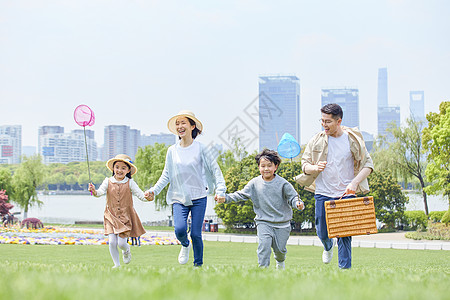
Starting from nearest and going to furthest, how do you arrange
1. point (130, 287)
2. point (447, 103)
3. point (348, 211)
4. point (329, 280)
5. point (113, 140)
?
point (130, 287)
point (329, 280)
point (348, 211)
point (447, 103)
point (113, 140)

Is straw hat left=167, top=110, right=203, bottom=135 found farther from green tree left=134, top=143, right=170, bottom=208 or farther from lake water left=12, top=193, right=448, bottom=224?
lake water left=12, top=193, right=448, bottom=224

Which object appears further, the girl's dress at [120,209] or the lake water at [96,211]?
the lake water at [96,211]

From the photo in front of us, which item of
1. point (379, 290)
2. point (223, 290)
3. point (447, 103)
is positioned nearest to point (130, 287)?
point (223, 290)

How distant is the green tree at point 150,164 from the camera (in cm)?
3816

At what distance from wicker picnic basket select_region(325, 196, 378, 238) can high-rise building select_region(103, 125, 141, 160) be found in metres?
92.9

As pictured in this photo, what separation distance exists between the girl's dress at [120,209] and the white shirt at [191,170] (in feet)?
2.85

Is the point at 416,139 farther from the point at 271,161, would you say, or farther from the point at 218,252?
the point at 271,161

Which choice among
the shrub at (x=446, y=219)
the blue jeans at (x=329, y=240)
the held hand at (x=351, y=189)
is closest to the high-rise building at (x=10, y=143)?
the shrub at (x=446, y=219)

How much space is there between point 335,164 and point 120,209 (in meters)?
3.31

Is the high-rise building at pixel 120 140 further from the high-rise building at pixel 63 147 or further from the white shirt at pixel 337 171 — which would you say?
the white shirt at pixel 337 171

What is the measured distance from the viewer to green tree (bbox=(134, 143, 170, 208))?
3816cm

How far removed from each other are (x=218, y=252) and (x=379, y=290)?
1461 centimetres

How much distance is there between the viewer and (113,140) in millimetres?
104438

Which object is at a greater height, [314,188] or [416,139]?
[416,139]
